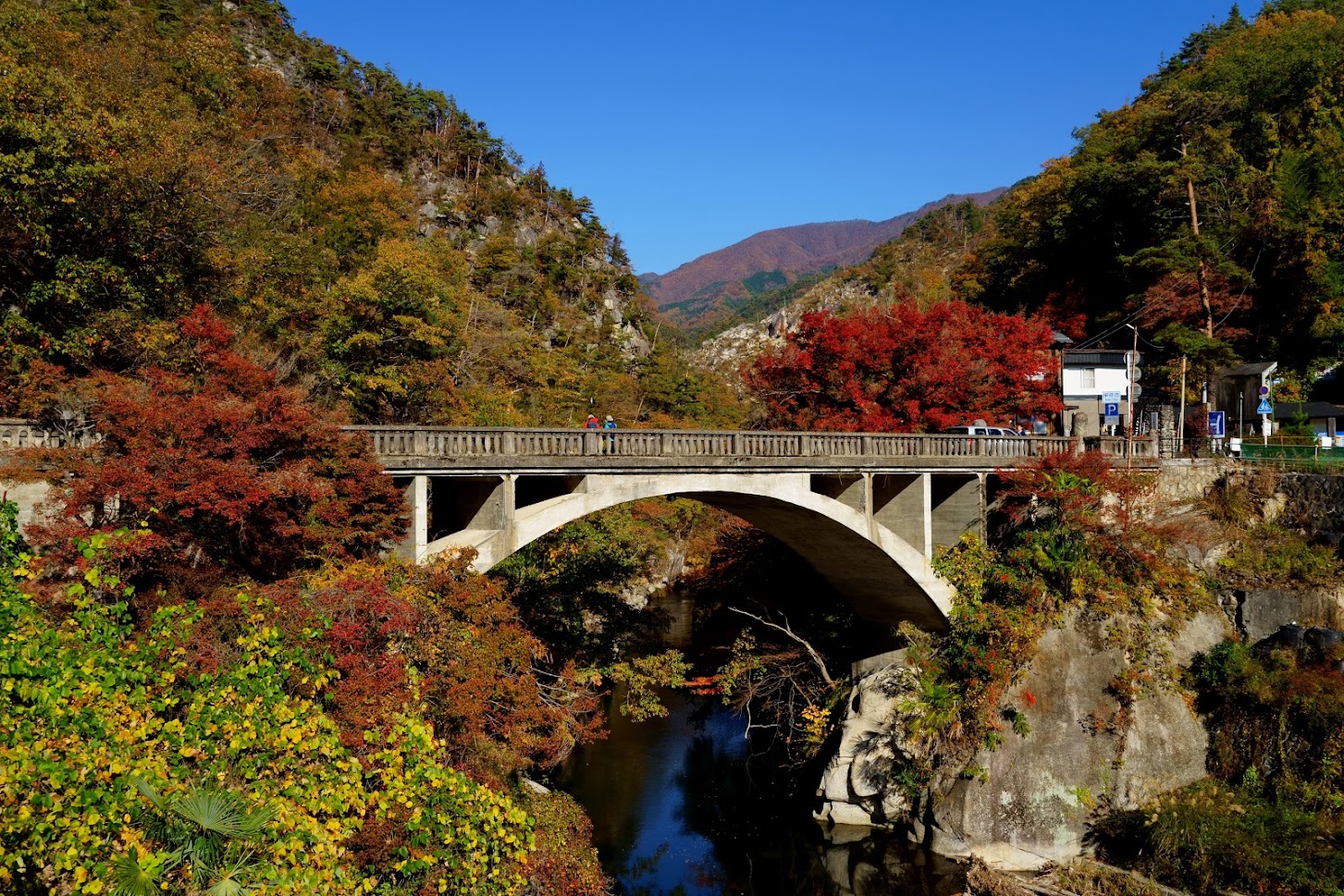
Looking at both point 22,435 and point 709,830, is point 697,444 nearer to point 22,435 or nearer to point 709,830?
point 709,830

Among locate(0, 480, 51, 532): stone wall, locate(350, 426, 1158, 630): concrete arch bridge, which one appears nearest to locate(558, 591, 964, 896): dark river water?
locate(350, 426, 1158, 630): concrete arch bridge

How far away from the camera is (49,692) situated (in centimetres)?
773

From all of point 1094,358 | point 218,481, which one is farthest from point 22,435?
point 1094,358

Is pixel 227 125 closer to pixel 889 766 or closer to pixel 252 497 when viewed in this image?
pixel 252 497

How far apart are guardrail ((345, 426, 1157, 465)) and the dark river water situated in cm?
882

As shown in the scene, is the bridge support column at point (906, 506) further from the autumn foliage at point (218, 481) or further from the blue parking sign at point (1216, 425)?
the autumn foliage at point (218, 481)

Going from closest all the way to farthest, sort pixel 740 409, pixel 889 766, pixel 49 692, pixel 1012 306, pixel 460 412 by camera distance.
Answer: pixel 49 692
pixel 889 766
pixel 460 412
pixel 1012 306
pixel 740 409

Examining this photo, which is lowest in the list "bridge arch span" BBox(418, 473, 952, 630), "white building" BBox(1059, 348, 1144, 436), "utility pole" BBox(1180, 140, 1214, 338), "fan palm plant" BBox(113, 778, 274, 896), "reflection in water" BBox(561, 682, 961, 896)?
"reflection in water" BBox(561, 682, 961, 896)

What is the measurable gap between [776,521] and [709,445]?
414 centimetres

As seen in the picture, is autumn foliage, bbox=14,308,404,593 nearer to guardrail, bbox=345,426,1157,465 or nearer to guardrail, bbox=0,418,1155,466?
guardrail, bbox=0,418,1155,466

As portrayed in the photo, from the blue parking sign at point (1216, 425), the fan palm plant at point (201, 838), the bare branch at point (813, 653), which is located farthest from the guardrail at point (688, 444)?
the fan palm plant at point (201, 838)

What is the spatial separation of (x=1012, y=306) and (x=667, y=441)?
1262 inches

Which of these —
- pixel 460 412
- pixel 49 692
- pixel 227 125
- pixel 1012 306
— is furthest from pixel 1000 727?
pixel 1012 306

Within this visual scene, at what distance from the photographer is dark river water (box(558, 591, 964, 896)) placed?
18797mm
